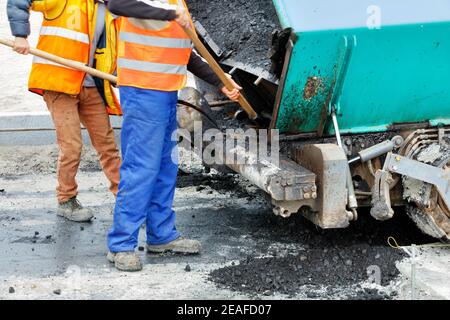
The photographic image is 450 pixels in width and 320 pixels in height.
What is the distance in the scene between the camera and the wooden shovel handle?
15.3 ft

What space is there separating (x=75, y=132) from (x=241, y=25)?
136 centimetres

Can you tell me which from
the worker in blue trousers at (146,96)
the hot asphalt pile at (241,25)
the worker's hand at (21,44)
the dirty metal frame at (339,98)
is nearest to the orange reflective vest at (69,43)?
the worker's hand at (21,44)

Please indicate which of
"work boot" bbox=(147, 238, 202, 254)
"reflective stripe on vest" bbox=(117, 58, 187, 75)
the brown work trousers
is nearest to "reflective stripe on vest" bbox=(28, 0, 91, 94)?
the brown work trousers

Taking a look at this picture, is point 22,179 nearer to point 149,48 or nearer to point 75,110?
point 75,110

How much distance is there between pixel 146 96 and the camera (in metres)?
4.73

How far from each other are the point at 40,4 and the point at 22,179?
74.2 inches

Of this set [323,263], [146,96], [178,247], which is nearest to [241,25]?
[146,96]

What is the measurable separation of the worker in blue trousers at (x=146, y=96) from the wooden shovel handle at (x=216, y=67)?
56 mm

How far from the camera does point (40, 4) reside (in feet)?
17.8

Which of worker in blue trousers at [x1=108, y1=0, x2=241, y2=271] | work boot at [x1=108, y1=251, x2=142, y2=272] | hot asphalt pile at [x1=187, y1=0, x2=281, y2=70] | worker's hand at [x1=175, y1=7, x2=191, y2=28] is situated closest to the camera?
worker's hand at [x1=175, y1=7, x2=191, y2=28]

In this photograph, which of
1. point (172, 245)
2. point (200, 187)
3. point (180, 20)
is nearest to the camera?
point (180, 20)

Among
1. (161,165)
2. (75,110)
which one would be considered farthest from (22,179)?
(161,165)

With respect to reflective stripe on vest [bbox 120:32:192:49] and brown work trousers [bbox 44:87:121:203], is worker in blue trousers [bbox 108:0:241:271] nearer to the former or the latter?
reflective stripe on vest [bbox 120:32:192:49]

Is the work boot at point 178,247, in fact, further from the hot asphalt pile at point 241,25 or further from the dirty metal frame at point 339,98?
the hot asphalt pile at point 241,25
